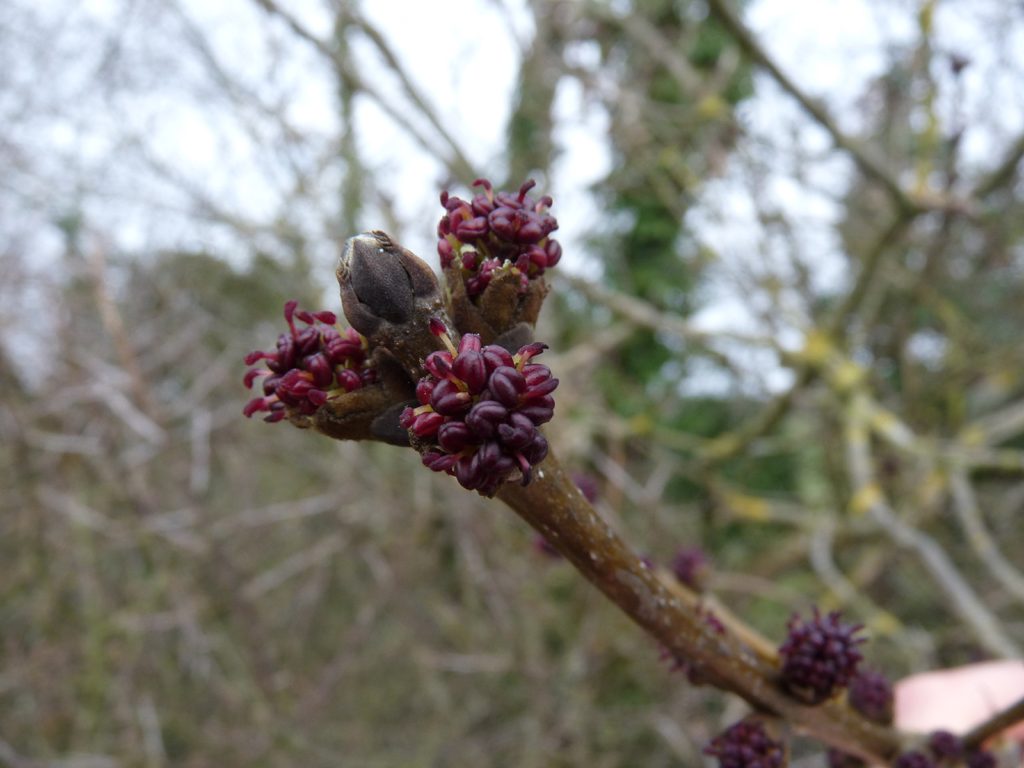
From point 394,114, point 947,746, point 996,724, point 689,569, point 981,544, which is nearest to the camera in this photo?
point 996,724

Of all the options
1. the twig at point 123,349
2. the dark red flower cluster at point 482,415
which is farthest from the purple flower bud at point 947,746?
the twig at point 123,349

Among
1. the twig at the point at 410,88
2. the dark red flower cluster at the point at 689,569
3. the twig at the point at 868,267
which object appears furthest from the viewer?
the twig at the point at 410,88

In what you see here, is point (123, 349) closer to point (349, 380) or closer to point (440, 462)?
point (349, 380)

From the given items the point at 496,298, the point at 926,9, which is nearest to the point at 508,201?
the point at 496,298

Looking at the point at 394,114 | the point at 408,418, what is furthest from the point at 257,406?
the point at 394,114

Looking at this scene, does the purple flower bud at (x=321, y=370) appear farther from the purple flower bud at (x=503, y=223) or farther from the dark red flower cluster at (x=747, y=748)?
the dark red flower cluster at (x=747, y=748)

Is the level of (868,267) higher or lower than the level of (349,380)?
higher
